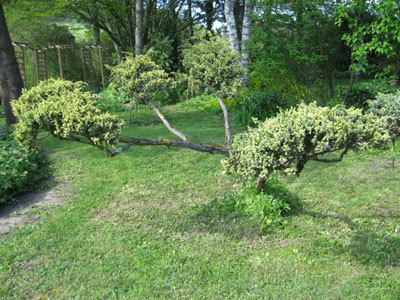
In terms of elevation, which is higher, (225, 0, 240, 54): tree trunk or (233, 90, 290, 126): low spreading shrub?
(225, 0, 240, 54): tree trunk

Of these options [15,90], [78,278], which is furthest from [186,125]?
[78,278]

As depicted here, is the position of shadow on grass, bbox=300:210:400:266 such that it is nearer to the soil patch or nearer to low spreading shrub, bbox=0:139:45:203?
the soil patch

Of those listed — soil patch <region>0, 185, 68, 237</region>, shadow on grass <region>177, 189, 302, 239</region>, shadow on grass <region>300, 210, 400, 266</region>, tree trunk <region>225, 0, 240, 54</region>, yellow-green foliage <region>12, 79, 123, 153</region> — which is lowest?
shadow on grass <region>300, 210, 400, 266</region>

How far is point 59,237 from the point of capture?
12.2 ft

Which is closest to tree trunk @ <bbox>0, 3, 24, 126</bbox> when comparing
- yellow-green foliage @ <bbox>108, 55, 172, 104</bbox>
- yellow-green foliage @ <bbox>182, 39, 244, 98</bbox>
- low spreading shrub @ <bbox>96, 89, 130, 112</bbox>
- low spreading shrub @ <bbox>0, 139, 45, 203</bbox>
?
low spreading shrub @ <bbox>96, 89, 130, 112</bbox>

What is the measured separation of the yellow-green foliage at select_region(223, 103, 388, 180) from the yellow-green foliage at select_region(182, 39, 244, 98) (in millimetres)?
1716

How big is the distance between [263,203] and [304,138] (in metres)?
1.24

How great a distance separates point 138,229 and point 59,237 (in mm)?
851

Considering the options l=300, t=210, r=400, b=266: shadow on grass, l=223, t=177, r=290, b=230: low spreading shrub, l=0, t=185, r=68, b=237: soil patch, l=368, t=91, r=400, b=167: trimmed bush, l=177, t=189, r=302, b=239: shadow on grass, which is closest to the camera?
l=300, t=210, r=400, b=266: shadow on grass

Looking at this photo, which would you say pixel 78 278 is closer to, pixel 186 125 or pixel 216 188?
pixel 216 188

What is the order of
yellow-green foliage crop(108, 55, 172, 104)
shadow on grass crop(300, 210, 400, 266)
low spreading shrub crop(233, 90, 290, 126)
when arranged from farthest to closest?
low spreading shrub crop(233, 90, 290, 126)
yellow-green foliage crop(108, 55, 172, 104)
shadow on grass crop(300, 210, 400, 266)

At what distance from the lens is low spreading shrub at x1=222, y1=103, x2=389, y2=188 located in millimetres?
2781

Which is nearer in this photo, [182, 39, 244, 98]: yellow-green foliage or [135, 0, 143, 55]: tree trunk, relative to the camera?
[182, 39, 244, 98]: yellow-green foliage

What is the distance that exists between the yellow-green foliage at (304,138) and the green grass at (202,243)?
35.1 inches
